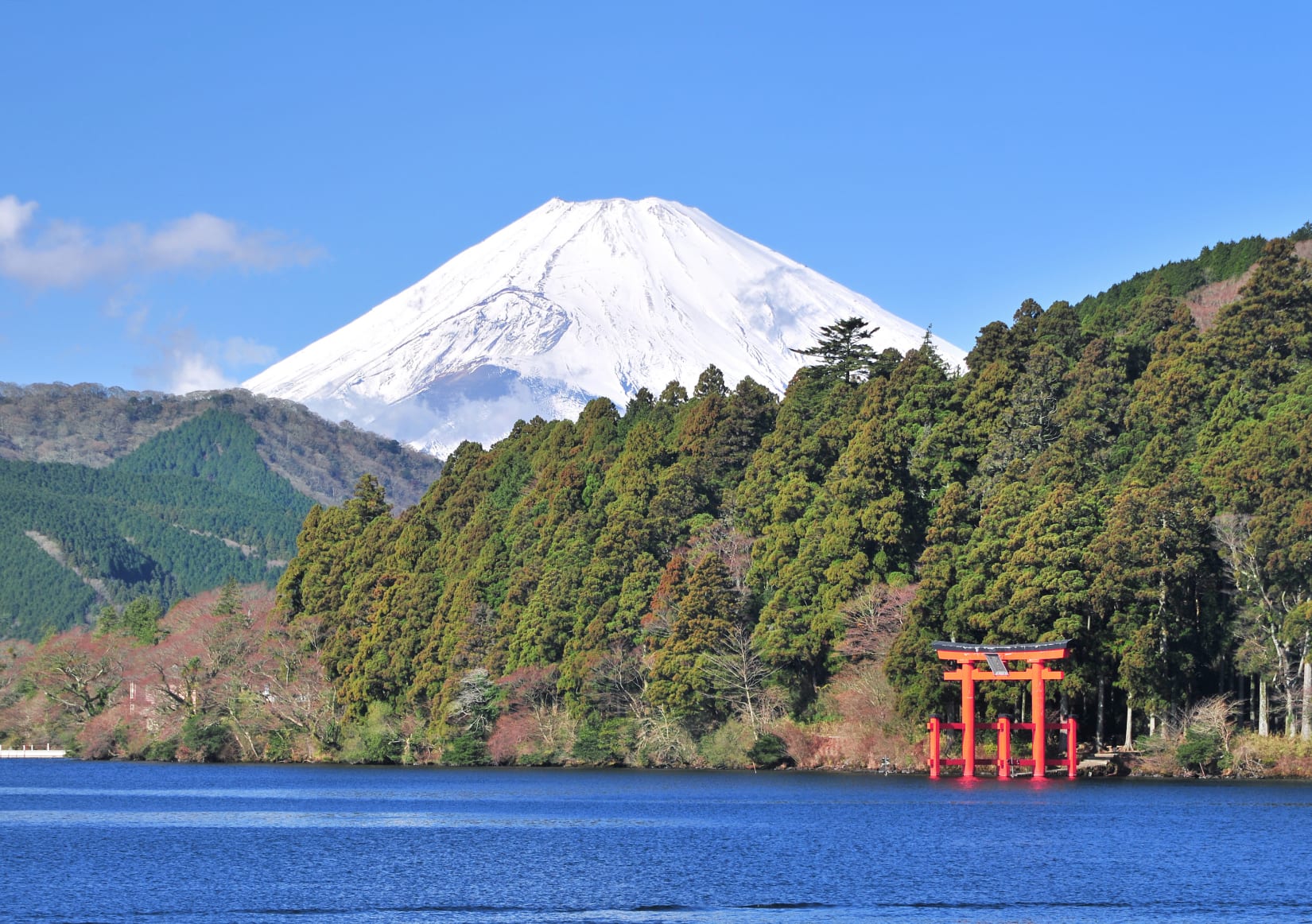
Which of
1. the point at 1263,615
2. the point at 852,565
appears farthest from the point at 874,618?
the point at 1263,615

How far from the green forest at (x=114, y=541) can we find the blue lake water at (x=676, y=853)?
10444 centimetres

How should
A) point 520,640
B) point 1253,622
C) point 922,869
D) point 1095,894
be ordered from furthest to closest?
point 520,640 → point 1253,622 → point 922,869 → point 1095,894

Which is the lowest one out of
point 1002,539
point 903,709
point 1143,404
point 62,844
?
point 62,844

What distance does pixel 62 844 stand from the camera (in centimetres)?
3278

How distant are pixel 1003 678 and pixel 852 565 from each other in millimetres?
6859

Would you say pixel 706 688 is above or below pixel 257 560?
below

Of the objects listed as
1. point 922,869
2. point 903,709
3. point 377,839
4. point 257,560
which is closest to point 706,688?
point 903,709

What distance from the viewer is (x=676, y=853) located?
100 ft

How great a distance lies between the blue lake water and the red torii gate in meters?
1.61

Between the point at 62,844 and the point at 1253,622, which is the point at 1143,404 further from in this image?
the point at 62,844

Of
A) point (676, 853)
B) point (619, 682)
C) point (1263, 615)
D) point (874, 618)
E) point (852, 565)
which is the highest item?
point (852, 565)

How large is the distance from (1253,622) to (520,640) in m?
23.2

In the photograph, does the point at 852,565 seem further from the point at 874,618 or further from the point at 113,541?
the point at 113,541

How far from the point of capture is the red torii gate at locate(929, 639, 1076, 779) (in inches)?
1788
